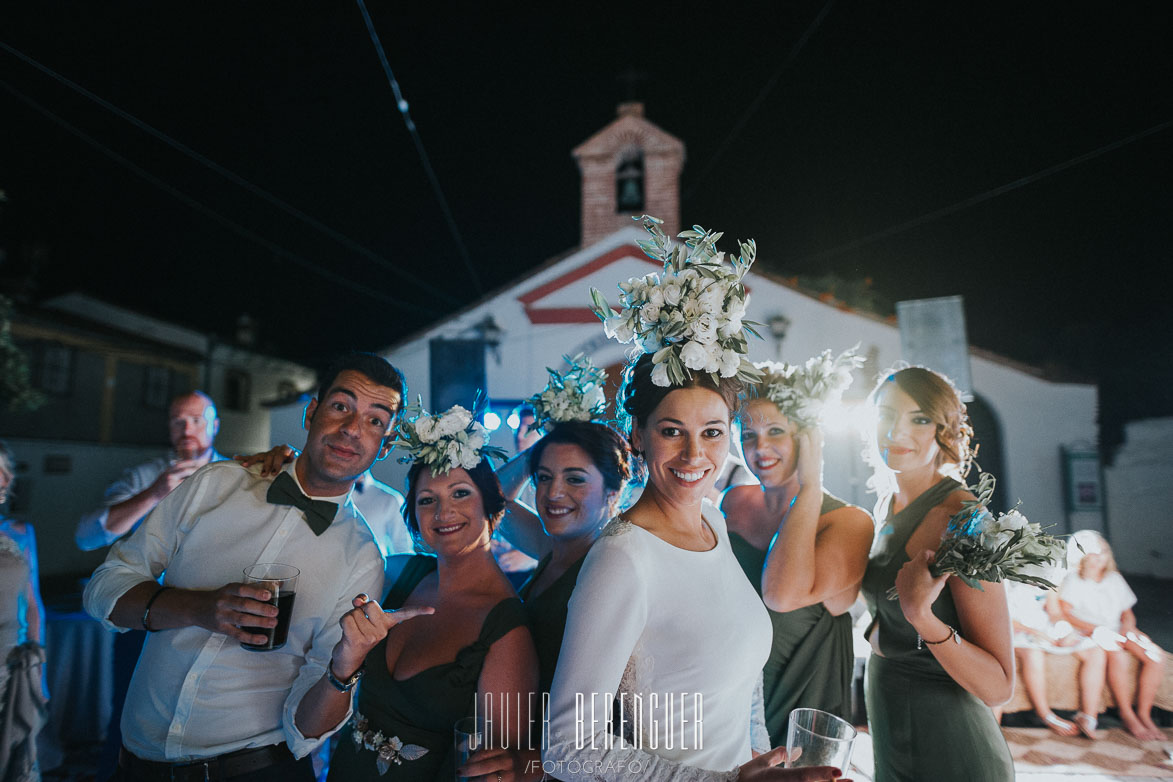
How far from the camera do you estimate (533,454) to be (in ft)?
8.80

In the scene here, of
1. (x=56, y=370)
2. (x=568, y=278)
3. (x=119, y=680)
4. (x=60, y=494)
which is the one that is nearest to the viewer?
(x=119, y=680)

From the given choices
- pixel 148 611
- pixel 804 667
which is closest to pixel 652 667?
pixel 804 667

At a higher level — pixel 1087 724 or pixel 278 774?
pixel 278 774

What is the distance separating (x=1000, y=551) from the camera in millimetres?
1913

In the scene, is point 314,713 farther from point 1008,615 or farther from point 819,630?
point 1008,615

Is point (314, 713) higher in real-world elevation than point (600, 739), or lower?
lower

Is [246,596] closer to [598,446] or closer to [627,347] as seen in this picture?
[598,446]

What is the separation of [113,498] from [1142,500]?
15.7m

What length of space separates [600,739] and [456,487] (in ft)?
3.47

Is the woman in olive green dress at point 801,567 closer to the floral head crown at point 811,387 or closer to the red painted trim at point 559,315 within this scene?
the floral head crown at point 811,387

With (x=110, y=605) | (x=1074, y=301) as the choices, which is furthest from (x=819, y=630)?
(x=1074, y=301)

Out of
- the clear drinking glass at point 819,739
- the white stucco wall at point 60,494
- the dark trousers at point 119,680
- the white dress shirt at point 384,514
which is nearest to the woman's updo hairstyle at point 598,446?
the clear drinking glass at point 819,739

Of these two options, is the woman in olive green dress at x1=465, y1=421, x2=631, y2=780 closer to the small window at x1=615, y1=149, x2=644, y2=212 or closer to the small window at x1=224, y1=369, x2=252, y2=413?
the small window at x1=615, y1=149, x2=644, y2=212

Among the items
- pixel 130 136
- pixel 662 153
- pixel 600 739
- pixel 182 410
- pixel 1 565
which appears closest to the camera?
pixel 600 739
